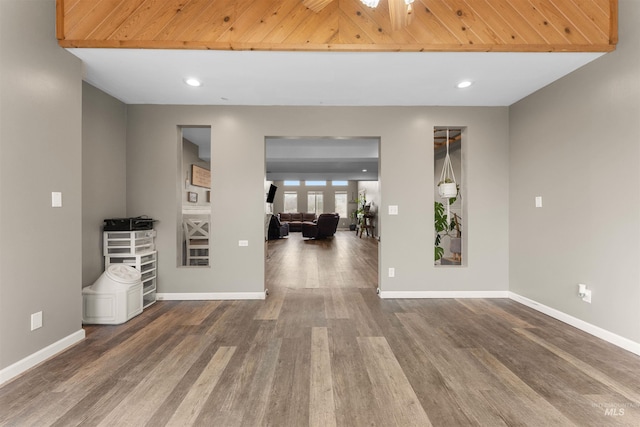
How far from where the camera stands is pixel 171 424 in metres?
1.43

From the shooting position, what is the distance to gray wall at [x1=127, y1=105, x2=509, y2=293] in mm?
3486

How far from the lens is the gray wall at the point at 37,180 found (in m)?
1.85

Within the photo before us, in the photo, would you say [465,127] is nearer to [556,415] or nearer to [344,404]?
[556,415]

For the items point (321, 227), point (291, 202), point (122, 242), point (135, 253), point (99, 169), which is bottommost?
point (321, 227)

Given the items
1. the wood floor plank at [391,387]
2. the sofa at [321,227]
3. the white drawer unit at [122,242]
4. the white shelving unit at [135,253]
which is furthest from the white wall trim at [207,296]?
the sofa at [321,227]

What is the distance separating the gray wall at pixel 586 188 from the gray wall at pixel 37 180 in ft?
14.1

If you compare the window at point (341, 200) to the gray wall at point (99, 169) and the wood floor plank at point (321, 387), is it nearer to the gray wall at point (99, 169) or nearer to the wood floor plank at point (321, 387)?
the gray wall at point (99, 169)

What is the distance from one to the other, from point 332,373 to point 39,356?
80.0 inches

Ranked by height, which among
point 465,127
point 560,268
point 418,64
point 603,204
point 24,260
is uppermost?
point 418,64

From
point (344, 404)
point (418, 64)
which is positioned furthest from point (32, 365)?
point (418, 64)

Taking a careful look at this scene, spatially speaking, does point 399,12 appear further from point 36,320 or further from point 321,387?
point 36,320

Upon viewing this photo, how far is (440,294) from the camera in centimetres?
354

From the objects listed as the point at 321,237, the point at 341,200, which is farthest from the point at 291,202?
the point at 321,237

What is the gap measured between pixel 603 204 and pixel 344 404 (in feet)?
Result: 8.56
